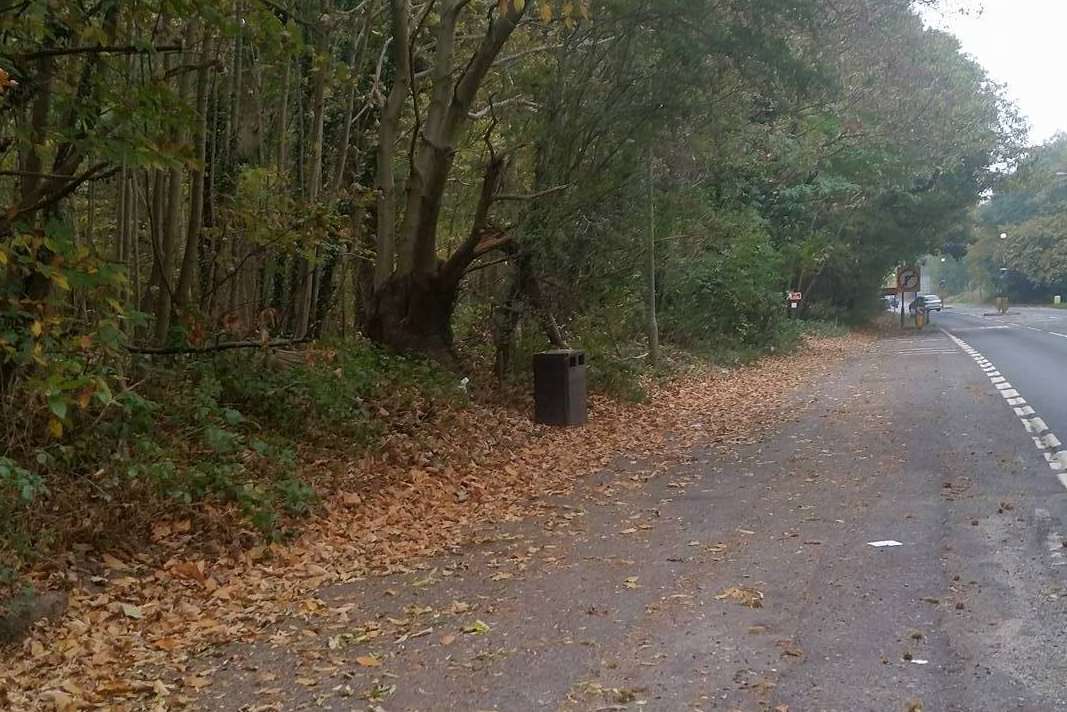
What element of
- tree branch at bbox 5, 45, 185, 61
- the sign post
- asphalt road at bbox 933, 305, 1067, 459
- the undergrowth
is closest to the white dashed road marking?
asphalt road at bbox 933, 305, 1067, 459

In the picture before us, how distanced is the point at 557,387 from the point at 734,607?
9.03m

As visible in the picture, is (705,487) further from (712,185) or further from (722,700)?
(712,185)

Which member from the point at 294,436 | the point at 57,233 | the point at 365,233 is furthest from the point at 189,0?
the point at 365,233

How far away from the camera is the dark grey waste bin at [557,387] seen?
1511cm

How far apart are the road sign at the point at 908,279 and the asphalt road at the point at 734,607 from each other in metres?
48.5

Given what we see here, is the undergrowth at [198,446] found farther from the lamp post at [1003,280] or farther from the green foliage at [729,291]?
the lamp post at [1003,280]

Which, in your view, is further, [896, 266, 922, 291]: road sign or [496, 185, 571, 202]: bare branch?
[896, 266, 922, 291]: road sign

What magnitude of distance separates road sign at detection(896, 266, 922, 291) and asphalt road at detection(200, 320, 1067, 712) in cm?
4850

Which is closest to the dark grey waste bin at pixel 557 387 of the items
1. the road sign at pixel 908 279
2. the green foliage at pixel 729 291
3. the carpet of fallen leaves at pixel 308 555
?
the carpet of fallen leaves at pixel 308 555

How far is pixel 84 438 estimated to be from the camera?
8422mm

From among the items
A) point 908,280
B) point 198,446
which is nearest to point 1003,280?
point 908,280

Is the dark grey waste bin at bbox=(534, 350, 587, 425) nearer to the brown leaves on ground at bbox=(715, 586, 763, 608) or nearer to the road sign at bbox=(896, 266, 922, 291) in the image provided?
the brown leaves on ground at bbox=(715, 586, 763, 608)

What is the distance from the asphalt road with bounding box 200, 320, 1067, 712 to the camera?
4.98 m

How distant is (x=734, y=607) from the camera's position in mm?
6270
